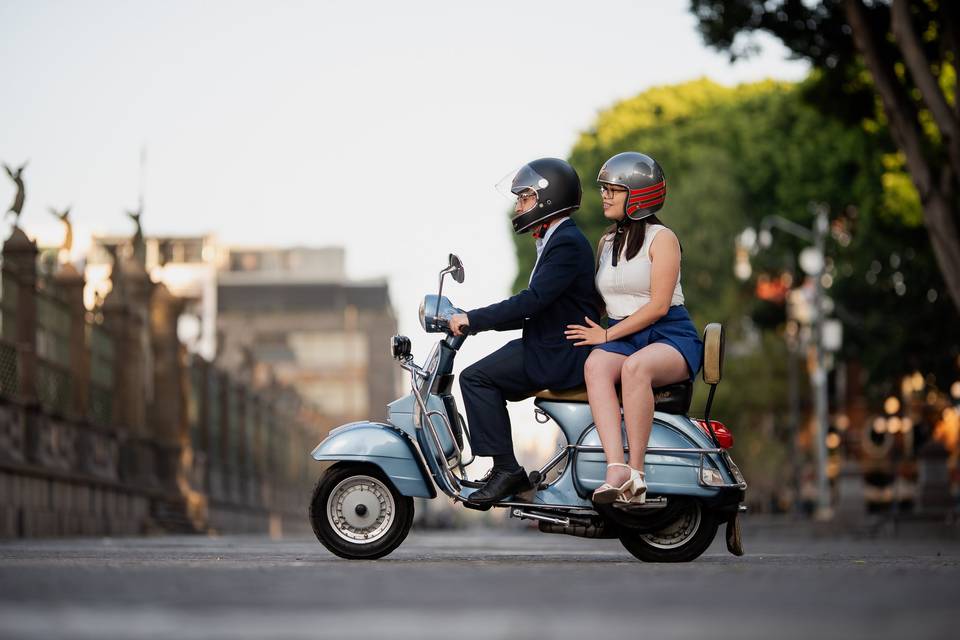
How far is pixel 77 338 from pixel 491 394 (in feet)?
50.2

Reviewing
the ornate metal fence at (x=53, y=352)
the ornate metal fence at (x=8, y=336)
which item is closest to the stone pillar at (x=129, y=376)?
the ornate metal fence at (x=53, y=352)

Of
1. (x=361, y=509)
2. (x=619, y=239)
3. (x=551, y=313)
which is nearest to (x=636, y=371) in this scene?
(x=551, y=313)

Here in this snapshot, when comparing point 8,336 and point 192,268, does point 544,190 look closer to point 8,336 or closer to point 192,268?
point 8,336

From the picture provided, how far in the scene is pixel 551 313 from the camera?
28.5 ft

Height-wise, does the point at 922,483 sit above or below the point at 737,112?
below

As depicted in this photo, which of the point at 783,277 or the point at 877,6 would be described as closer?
the point at 877,6

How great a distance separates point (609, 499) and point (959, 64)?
36.7 feet

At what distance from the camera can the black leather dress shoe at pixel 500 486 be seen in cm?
847

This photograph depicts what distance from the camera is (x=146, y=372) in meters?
27.7

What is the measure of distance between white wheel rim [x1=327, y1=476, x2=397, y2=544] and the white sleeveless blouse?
1.45 m

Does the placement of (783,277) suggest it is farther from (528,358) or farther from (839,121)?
(528,358)

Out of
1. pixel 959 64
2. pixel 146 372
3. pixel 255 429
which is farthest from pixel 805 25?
pixel 255 429

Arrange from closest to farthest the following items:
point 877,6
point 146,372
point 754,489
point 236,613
→ point 236,613, point 877,6, point 146,372, point 754,489

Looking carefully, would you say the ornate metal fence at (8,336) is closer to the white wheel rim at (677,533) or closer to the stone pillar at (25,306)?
the stone pillar at (25,306)
